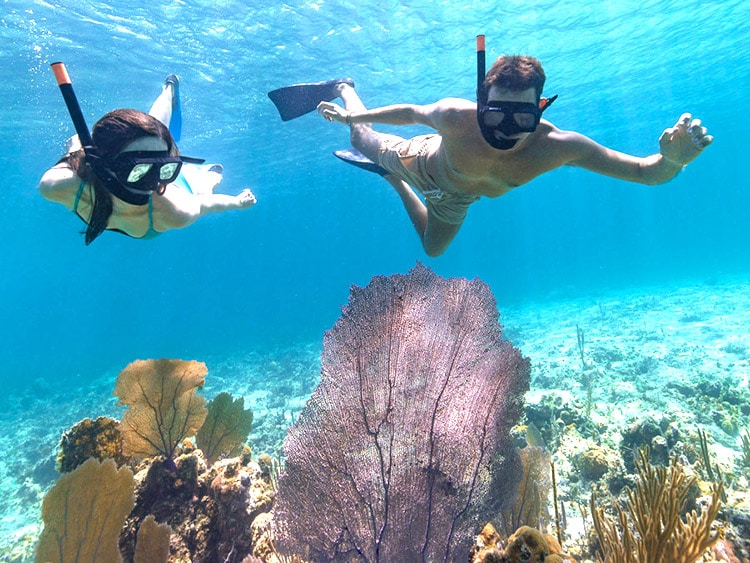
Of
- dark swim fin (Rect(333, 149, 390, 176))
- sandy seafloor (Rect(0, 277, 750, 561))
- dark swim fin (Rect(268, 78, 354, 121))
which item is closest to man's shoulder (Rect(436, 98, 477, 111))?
dark swim fin (Rect(333, 149, 390, 176))

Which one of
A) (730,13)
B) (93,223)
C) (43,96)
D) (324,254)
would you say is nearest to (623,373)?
(93,223)

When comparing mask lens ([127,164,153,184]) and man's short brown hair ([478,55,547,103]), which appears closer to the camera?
mask lens ([127,164,153,184])

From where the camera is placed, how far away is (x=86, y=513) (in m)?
2.81

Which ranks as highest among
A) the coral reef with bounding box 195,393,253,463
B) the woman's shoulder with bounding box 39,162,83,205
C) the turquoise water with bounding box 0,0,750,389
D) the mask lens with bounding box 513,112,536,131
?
the turquoise water with bounding box 0,0,750,389

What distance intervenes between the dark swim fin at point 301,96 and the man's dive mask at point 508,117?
4.11 metres

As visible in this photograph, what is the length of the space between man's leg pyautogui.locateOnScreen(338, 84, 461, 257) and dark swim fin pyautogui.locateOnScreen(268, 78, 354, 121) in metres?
0.66

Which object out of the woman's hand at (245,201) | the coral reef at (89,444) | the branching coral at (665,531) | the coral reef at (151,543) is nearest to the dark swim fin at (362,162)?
the woman's hand at (245,201)

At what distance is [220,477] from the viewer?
384 cm

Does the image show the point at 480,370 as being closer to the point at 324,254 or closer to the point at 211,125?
the point at 211,125

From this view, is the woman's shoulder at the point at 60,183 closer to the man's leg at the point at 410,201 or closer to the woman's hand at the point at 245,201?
the woman's hand at the point at 245,201

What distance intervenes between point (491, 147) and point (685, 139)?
5.00ft

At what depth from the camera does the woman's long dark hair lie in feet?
9.71

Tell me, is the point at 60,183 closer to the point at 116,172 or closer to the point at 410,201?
the point at 116,172

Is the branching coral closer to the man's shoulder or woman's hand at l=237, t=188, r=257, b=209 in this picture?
the man's shoulder
